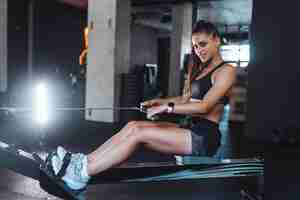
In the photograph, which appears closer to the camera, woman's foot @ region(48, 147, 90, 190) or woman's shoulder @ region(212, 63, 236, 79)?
Answer: woman's foot @ region(48, 147, 90, 190)

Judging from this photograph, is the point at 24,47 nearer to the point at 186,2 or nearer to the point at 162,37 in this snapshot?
the point at 186,2

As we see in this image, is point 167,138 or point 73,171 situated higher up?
point 167,138

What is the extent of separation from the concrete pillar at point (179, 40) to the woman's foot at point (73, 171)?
708cm

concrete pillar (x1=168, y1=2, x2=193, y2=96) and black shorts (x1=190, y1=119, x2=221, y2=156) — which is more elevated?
concrete pillar (x1=168, y1=2, x2=193, y2=96)

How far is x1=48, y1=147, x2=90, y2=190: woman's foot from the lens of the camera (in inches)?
79.3

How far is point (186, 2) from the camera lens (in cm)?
912

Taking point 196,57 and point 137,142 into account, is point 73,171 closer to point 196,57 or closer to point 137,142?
point 137,142

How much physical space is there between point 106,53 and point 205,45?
15.8ft

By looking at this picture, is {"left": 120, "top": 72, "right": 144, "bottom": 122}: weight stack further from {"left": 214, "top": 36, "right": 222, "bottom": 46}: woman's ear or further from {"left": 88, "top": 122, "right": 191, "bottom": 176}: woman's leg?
{"left": 88, "top": 122, "right": 191, "bottom": 176}: woman's leg

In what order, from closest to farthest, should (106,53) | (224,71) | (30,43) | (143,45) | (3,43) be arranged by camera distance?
1. (224,71)
2. (106,53)
3. (3,43)
4. (30,43)
5. (143,45)

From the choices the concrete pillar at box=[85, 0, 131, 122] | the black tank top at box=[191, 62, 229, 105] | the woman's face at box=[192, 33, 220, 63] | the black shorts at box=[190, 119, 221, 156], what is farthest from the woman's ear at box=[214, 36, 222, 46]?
the concrete pillar at box=[85, 0, 131, 122]

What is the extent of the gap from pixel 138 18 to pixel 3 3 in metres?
5.67

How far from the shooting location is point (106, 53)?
6828 millimetres

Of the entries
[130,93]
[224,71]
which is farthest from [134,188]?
[130,93]
